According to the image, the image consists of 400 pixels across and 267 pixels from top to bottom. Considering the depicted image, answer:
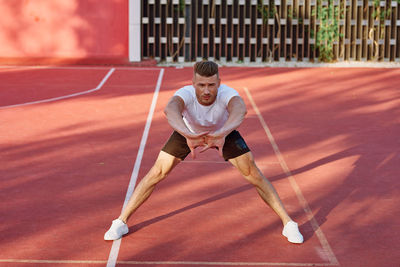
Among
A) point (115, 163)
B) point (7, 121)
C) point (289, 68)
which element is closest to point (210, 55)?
point (289, 68)

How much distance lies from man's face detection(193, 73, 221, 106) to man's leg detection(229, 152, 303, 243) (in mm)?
593

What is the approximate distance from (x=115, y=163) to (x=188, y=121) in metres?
2.79

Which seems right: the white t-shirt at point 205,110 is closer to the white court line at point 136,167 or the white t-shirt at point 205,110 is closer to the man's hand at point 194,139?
the man's hand at point 194,139

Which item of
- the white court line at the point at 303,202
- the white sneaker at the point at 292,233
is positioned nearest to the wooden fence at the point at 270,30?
the white court line at the point at 303,202

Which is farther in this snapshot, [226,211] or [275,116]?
[275,116]

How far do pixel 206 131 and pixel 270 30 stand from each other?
14.4 m

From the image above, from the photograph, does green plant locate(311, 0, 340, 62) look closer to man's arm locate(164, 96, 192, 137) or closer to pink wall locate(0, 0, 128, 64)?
pink wall locate(0, 0, 128, 64)

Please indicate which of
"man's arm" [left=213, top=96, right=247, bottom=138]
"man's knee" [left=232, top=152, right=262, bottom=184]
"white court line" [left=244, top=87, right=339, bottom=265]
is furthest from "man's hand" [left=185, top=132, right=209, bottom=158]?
"white court line" [left=244, top=87, right=339, bottom=265]

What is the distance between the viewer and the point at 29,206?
648 cm

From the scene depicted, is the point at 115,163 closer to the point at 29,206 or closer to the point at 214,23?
the point at 29,206

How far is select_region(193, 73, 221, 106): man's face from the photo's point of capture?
5.26m

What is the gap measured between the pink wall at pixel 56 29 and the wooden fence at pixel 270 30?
1264 millimetres

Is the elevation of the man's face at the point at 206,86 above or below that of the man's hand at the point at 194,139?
above

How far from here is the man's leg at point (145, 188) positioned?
18.3 ft
